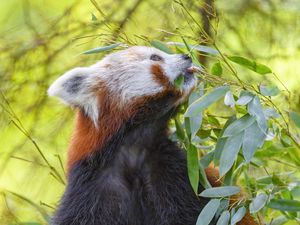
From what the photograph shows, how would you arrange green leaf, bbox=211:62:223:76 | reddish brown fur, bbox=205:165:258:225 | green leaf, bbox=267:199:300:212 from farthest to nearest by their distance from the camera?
reddish brown fur, bbox=205:165:258:225, green leaf, bbox=211:62:223:76, green leaf, bbox=267:199:300:212

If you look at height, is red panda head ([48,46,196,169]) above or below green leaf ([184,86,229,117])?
above

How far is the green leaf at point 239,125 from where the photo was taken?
125 inches

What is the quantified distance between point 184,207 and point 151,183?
0.62ft

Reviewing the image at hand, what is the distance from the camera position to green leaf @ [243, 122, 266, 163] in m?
3.11

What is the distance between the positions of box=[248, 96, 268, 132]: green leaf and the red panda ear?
30.2 inches

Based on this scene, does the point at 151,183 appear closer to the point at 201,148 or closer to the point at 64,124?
the point at 201,148

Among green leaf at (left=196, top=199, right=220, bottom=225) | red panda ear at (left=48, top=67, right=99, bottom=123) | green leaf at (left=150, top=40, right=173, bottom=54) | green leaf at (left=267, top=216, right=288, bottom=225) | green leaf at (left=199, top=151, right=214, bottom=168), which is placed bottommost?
green leaf at (left=267, top=216, right=288, bottom=225)

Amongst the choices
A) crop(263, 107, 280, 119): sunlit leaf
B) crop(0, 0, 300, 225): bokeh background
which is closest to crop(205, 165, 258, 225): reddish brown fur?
crop(263, 107, 280, 119): sunlit leaf

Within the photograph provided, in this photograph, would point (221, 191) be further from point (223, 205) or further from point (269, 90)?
point (269, 90)

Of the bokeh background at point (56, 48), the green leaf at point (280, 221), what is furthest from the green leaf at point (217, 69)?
the bokeh background at point (56, 48)

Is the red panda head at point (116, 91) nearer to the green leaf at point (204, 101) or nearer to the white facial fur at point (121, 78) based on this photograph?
the white facial fur at point (121, 78)

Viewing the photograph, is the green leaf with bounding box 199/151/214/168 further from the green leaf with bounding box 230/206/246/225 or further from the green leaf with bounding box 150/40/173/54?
the green leaf with bounding box 150/40/173/54

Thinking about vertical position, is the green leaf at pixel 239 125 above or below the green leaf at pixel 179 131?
below

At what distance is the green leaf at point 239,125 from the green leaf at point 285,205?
334mm
